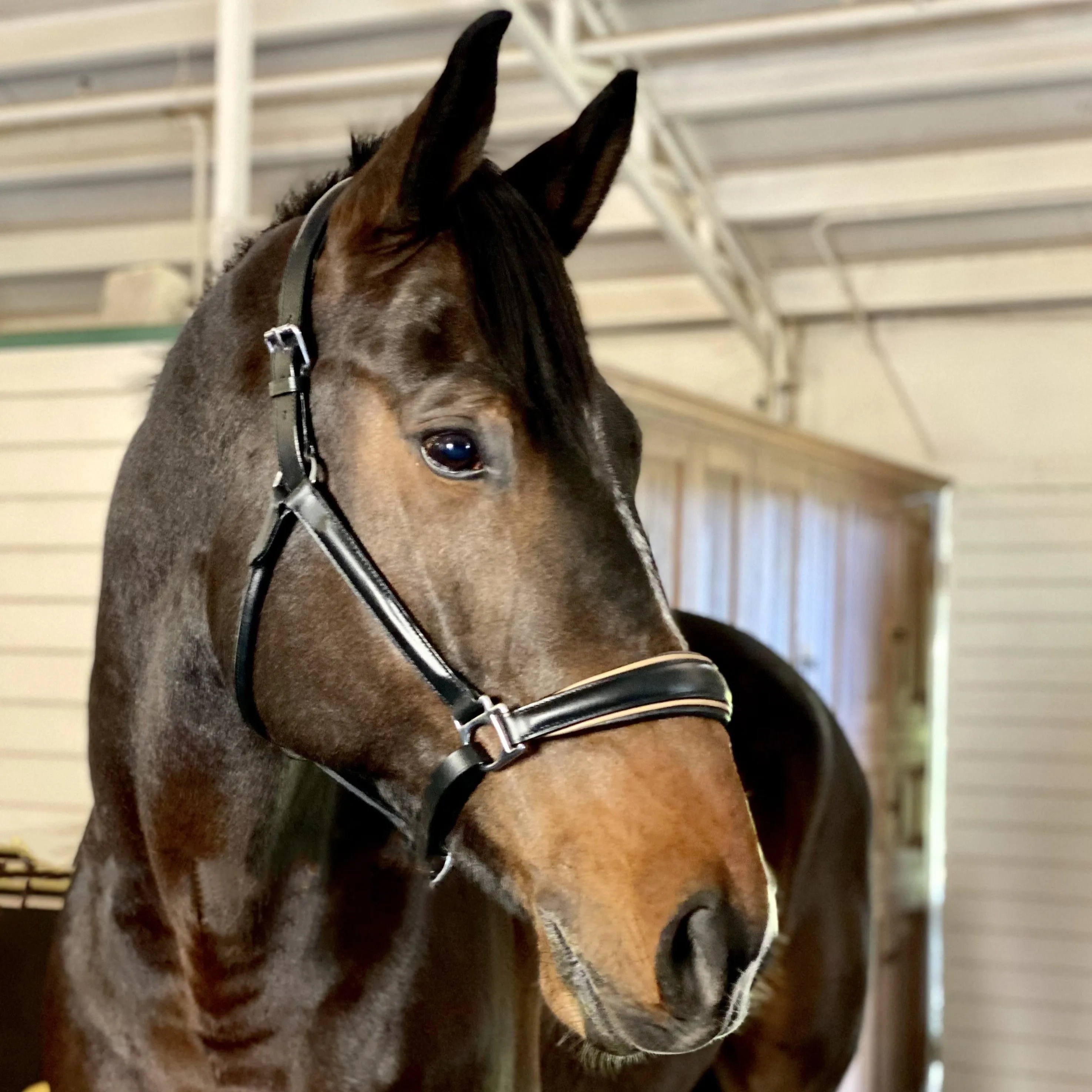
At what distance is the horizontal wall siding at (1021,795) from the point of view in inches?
188

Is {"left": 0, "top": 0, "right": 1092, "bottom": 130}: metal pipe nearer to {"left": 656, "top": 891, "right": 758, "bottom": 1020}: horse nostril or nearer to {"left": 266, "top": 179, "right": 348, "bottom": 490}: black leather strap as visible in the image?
{"left": 266, "top": 179, "right": 348, "bottom": 490}: black leather strap

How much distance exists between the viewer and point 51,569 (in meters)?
2.54

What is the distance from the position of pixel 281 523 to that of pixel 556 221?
0.40m

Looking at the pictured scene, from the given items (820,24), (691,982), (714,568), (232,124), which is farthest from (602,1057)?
(820,24)

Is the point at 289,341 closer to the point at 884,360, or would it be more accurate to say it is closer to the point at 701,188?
the point at 701,188

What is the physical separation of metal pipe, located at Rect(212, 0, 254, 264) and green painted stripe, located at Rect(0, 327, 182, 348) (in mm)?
181


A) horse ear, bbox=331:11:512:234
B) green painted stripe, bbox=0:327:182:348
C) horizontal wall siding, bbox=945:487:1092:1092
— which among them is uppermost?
green painted stripe, bbox=0:327:182:348

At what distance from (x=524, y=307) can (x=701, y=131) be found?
135 inches

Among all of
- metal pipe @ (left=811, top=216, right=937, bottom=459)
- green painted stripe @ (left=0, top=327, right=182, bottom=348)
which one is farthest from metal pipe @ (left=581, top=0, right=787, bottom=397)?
green painted stripe @ (left=0, top=327, right=182, bottom=348)

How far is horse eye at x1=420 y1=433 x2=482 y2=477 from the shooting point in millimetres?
875

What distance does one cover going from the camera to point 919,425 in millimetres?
5027

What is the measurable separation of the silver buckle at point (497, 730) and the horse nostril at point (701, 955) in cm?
16

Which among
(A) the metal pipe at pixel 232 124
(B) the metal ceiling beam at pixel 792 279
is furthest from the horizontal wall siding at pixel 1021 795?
(A) the metal pipe at pixel 232 124

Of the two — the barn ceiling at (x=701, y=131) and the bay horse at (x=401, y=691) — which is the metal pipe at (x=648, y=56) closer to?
the barn ceiling at (x=701, y=131)
